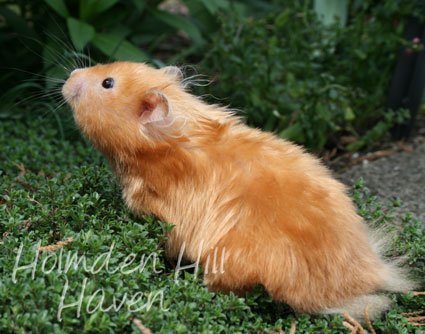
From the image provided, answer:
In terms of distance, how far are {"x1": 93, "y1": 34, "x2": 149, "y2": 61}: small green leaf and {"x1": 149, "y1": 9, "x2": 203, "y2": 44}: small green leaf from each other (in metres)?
0.78

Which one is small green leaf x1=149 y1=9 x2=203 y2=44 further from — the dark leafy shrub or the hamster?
the hamster

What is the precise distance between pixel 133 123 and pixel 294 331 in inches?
54.0

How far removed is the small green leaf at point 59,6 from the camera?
195 inches

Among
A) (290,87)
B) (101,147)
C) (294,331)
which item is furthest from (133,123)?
(290,87)

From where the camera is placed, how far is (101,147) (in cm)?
307

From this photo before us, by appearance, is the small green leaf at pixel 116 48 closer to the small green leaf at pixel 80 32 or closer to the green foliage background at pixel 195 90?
the green foliage background at pixel 195 90

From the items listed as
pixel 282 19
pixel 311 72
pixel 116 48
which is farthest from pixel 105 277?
pixel 282 19

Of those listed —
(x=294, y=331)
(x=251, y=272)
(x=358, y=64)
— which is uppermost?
(x=358, y=64)

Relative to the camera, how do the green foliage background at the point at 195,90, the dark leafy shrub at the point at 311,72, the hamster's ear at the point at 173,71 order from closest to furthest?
the green foliage background at the point at 195,90, the hamster's ear at the point at 173,71, the dark leafy shrub at the point at 311,72

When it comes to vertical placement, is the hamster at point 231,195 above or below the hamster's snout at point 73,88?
below

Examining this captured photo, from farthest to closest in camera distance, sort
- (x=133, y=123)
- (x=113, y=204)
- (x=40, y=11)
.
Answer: (x=40, y=11) → (x=113, y=204) → (x=133, y=123)

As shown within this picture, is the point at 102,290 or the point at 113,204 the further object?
the point at 113,204

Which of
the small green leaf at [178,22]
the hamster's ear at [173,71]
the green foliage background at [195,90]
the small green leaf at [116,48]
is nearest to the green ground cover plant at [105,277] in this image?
the green foliage background at [195,90]

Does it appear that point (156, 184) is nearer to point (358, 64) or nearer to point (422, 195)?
point (422, 195)
